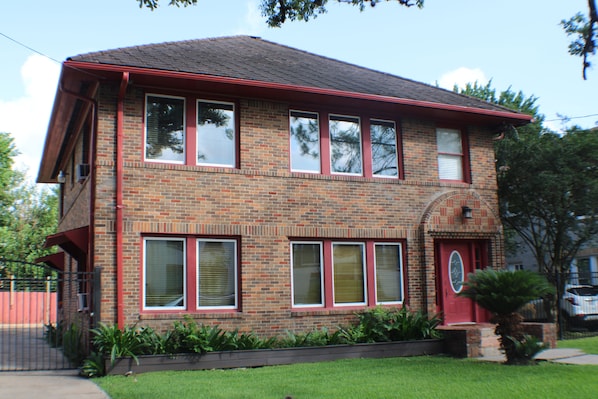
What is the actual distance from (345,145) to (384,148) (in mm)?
1044

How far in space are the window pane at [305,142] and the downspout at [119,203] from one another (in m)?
3.67

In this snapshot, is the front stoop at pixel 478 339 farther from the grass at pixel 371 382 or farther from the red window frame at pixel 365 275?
the red window frame at pixel 365 275

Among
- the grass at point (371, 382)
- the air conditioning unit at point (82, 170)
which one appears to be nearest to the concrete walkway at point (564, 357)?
the grass at point (371, 382)

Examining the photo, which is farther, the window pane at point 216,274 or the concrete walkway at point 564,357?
the window pane at point 216,274

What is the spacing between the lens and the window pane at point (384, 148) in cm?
1386

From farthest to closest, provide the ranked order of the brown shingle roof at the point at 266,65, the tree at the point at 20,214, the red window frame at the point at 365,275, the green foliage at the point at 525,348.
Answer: the tree at the point at 20,214 → the red window frame at the point at 365,275 → the brown shingle roof at the point at 266,65 → the green foliage at the point at 525,348

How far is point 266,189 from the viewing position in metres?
12.4

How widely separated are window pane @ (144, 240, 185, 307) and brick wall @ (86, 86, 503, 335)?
10.4 inches

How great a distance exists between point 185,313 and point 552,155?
437 inches

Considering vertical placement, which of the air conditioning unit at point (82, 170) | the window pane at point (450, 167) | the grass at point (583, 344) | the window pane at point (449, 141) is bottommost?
the grass at point (583, 344)

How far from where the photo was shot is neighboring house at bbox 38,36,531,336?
11.2 m

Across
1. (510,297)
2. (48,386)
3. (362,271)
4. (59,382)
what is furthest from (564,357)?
(48,386)

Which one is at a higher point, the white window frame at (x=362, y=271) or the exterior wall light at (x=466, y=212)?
the exterior wall light at (x=466, y=212)

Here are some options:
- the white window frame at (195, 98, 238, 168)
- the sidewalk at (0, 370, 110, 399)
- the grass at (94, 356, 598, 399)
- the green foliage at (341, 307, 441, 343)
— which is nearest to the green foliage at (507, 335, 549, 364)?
the grass at (94, 356, 598, 399)
